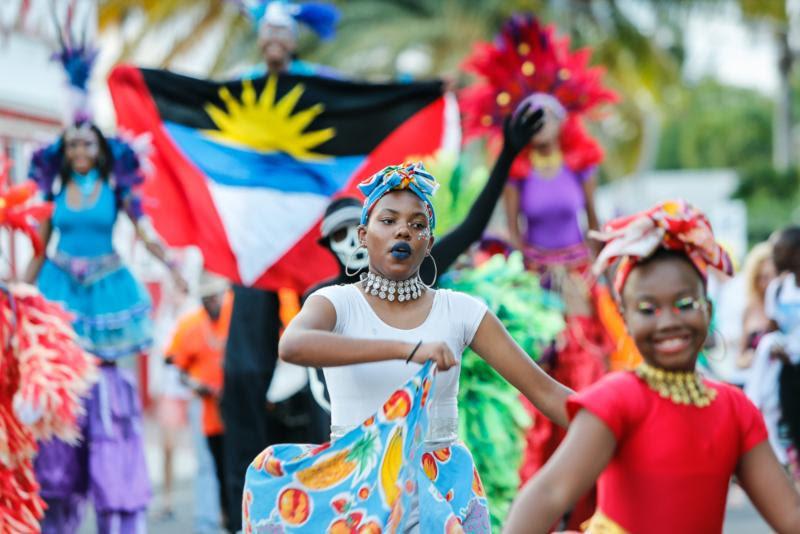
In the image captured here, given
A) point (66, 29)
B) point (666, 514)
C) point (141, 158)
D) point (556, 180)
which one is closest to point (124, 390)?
point (141, 158)

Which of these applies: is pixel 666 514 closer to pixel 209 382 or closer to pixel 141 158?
pixel 141 158

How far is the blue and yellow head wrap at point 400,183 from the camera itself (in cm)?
425

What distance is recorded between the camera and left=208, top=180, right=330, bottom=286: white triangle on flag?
314 inches

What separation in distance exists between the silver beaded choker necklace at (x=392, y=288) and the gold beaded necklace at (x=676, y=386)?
941 millimetres

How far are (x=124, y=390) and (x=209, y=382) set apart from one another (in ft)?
9.09

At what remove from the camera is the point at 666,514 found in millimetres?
3404

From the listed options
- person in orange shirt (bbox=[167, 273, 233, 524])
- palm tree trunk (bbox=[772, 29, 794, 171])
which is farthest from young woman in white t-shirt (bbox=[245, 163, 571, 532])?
palm tree trunk (bbox=[772, 29, 794, 171])

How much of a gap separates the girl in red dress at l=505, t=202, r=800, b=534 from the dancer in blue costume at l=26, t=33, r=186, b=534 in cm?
427

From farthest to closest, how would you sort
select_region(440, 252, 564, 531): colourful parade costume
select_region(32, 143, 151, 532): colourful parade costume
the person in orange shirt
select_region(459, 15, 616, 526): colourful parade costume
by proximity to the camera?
the person in orange shirt < select_region(459, 15, 616, 526): colourful parade costume < select_region(32, 143, 151, 532): colourful parade costume < select_region(440, 252, 564, 531): colourful parade costume

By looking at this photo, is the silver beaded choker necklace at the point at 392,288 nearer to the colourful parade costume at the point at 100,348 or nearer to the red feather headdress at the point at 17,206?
the red feather headdress at the point at 17,206

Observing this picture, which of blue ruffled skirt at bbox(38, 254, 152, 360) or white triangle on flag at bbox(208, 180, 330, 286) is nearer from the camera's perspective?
blue ruffled skirt at bbox(38, 254, 152, 360)

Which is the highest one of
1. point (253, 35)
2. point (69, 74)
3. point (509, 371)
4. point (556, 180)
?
point (253, 35)

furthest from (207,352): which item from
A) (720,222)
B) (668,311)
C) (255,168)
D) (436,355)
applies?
(720,222)

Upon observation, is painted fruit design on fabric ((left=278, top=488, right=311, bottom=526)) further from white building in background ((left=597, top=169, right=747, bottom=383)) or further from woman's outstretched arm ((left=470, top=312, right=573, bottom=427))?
white building in background ((left=597, top=169, right=747, bottom=383))
